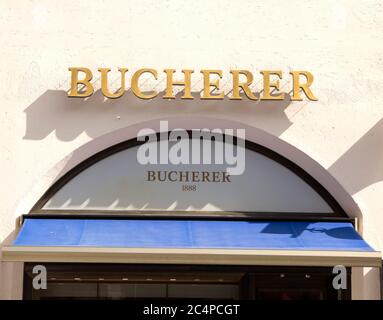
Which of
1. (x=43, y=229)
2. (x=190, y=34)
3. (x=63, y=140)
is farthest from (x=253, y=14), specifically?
(x=43, y=229)

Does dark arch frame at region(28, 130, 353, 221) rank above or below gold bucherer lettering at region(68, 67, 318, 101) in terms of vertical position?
below

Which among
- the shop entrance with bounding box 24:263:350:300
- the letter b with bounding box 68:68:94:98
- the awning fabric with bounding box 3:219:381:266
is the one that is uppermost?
the letter b with bounding box 68:68:94:98

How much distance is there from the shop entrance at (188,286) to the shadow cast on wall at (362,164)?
1.56 m

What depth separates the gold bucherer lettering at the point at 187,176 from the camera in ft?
41.6

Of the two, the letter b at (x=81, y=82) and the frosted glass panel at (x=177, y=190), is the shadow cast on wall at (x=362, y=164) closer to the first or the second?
the frosted glass panel at (x=177, y=190)

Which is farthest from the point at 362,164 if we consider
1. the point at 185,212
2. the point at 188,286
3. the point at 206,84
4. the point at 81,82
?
the point at 81,82

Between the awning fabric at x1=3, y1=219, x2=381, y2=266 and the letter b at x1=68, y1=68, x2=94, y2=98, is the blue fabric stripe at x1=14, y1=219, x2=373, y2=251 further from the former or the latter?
the letter b at x1=68, y1=68, x2=94, y2=98

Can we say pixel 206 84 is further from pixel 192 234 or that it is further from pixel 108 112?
pixel 192 234

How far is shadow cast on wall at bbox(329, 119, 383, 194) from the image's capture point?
12500 mm

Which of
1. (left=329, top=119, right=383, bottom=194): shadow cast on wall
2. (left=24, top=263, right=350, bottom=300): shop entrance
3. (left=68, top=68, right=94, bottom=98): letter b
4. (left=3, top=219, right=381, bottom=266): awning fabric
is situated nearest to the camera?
(left=3, top=219, right=381, bottom=266): awning fabric

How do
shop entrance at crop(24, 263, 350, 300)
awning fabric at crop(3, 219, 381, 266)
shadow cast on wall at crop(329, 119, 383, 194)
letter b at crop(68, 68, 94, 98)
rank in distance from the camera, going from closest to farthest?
awning fabric at crop(3, 219, 381, 266) → letter b at crop(68, 68, 94, 98) → shadow cast on wall at crop(329, 119, 383, 194) → shop entrance at crop(24, 263, 350, 300)

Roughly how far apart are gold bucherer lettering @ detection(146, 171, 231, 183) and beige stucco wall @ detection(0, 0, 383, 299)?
37.1 inches

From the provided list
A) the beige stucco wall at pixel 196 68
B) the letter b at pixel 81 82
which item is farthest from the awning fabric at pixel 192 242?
the letter b at pixel 81 82

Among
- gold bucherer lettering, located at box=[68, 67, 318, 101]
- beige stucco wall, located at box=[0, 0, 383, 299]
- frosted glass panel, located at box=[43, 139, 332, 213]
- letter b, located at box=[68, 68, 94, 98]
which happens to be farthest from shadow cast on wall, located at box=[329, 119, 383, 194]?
letter b, located at box=[68, 68, 94, 98]
